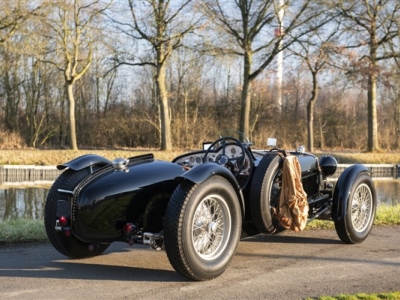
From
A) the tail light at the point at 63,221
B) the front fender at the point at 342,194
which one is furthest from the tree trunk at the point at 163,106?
the tail light at the point at 63,221

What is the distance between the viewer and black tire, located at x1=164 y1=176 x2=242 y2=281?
5.09 metres

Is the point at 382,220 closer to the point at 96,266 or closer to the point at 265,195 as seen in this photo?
the point at 265,195

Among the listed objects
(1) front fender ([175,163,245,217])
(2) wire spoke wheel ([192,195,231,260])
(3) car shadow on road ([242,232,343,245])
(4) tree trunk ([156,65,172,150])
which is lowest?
(3) car shadow on road ([242,232,343,245])

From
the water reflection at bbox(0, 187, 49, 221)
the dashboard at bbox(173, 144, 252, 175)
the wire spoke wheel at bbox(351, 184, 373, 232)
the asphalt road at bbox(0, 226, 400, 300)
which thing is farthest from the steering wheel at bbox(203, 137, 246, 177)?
the water reflection at bbox(0, 187, 49, 221)

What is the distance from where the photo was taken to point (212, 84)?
1756 inches

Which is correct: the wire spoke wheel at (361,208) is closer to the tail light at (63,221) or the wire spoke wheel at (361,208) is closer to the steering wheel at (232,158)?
the steering wheel at (232,158)

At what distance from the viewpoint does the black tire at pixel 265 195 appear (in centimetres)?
618

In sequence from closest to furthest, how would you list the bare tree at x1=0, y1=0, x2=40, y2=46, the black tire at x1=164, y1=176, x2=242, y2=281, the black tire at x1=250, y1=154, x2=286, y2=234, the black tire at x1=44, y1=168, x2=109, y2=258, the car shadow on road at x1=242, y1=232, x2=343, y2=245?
the black tire at x1=164, y1=176, x2=242, y2=281 → the black tire at x1=44, y1=168, x2=109, y2=258 → the black tire at x1=250, y1=154, x2=286, y2=234 → the car shadow on road at x1=242, y1=232, x2=343, y2=245 → the bare tree at x1=0, y1=0, x2=40, y2=46

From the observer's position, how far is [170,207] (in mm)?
5168

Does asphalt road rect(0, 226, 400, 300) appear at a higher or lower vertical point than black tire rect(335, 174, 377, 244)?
lower

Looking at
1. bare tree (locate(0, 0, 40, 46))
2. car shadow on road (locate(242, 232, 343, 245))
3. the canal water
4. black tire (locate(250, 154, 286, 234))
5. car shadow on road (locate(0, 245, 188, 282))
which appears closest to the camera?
car shadow on road (locate(0, 245, 188, 282))

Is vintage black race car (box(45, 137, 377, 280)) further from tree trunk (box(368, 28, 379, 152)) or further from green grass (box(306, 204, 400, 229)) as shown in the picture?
tree trunk (box(368, 28, 379, 152))

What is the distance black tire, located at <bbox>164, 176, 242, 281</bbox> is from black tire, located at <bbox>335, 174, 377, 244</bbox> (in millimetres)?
1994

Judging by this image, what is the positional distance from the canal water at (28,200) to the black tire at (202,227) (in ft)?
20.2
